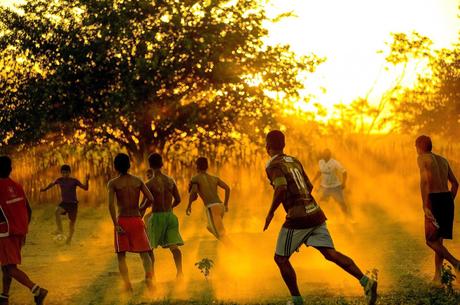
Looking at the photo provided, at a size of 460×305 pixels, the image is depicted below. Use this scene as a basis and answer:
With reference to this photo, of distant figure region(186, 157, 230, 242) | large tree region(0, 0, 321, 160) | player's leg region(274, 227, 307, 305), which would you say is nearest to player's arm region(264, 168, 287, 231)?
player's leg region(274, 227, 307, 305)

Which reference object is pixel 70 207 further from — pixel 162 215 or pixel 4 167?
pixel 4 167

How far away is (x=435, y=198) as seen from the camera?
36.1 ft

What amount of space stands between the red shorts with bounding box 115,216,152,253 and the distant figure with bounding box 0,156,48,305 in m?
1.25

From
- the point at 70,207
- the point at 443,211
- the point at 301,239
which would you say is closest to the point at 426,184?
the point at 443,211

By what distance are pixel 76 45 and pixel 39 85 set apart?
66.7 inches

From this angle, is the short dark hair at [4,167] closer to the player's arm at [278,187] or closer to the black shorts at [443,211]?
the player's arm at [278,187]

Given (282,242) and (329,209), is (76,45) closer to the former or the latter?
(329,209)

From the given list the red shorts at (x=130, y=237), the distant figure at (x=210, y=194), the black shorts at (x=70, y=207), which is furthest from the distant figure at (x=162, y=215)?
the black shorts at (x=70, y=207)

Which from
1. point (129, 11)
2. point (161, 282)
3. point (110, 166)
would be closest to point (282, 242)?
point (161, 282)

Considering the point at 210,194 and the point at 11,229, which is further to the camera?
the point at 210,194

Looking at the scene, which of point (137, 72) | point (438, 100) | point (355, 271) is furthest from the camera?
point (438, 100)

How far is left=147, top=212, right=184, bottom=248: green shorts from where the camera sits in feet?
40.8

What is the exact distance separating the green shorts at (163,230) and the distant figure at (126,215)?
42.3 inches

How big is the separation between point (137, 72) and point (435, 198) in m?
15.8
